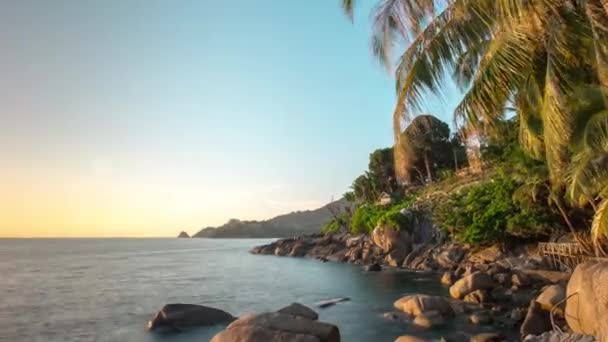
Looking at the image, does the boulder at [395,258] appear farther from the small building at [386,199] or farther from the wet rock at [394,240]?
the small building at [386,199]

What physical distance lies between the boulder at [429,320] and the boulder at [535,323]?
2762 mm

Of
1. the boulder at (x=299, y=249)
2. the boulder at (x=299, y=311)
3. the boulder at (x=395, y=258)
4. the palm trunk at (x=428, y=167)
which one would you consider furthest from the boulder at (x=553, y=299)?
the boulder at (x=299, y=249)

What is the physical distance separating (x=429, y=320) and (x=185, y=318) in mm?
9200

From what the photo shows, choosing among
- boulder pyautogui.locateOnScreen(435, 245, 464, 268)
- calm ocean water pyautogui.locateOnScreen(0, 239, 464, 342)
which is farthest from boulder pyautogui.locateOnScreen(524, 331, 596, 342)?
boulder pyautogui.locateOnScreen(435, 245, 464, 268)

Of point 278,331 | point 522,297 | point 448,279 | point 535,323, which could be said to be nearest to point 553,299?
point 535,323

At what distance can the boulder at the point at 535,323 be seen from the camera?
14.4 meters

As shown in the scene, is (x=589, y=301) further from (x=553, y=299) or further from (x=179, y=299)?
(x=179, y=299)

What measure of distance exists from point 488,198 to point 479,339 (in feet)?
68.4

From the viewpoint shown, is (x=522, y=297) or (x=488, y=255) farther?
(x=488, y=255)

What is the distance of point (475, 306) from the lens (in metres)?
19.9

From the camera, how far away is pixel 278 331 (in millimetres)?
11828

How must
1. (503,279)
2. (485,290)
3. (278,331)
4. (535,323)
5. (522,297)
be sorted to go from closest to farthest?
(278,331), (535,323), (522,297), (485,290), (503,279)

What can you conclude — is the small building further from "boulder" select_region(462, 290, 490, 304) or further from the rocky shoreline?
"boulder" select_region(462, 290, 490, 304)

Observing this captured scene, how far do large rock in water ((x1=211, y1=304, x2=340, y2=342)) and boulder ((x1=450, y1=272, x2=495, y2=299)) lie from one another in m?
11.8
